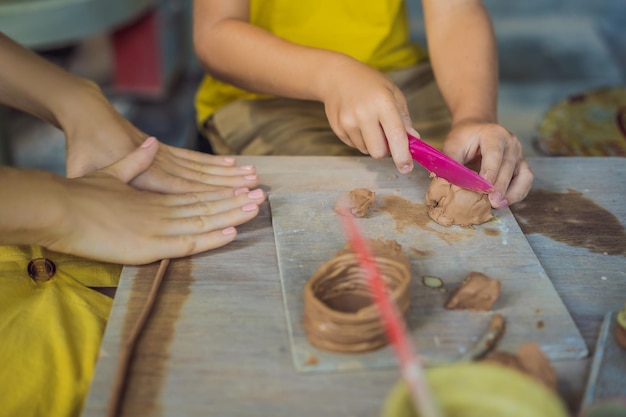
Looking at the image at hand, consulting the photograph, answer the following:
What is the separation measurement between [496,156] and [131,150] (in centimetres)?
62

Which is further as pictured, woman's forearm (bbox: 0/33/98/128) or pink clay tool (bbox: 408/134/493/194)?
woman's forearm (bbox: 0/33/98/128)

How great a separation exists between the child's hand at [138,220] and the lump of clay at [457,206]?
267mm

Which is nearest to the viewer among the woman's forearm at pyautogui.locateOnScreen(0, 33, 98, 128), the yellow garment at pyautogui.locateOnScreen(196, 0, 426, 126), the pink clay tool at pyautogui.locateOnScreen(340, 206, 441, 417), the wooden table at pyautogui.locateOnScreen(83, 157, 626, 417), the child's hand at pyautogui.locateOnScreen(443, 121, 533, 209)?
the pink clay tool at pyautogui.locateOnScreen(340, 206, 441, 417)

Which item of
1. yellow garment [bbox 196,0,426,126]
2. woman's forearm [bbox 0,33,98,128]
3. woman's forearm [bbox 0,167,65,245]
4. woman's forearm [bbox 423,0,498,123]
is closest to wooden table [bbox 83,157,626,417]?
woman's forearm [bbox 0,167,65,245]

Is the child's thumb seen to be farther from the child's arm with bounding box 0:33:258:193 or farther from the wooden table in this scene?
the wooden table

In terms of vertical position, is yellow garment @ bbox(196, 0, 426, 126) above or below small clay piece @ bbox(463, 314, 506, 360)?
below

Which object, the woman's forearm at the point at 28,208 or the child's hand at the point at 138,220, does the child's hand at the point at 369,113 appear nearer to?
the child's hand at the point at 138,220

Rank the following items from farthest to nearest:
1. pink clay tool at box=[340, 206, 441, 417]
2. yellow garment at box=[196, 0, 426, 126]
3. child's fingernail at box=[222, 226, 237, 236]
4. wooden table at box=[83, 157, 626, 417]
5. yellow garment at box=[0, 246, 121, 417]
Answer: yellow garment at box=[196, 0, 426, 126] → child's fingernail at box=[222, 226, 237, 236] → yellow garment at box=[0, 246, 121, 417] → wooden table at box=[83, 157, 626, 417] → pink clay tool at box=[340, 206, 441, 417]

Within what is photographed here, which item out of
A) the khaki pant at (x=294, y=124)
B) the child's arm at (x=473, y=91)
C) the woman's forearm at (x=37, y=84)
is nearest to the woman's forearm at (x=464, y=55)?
the child's arm at (x=473, y=91)

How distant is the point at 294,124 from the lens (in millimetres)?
1506

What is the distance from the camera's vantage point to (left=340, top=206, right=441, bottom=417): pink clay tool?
1.72 feet

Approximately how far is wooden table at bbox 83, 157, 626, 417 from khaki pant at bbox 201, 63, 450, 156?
0.27 meters

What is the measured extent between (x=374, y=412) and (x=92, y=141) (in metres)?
0.73

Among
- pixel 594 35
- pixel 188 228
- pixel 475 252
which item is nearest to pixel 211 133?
pixel 188 228
